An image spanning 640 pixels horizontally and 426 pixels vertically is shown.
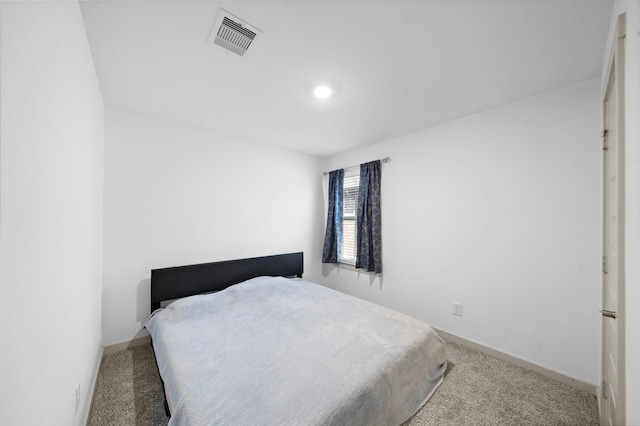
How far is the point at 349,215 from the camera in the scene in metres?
3.92

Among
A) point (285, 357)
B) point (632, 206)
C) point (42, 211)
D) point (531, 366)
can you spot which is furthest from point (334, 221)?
point (42, 211)

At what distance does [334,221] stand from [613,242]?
298 centimetres

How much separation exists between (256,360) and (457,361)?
190 cm

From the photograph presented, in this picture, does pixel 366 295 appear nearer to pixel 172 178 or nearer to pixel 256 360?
pixel 256 360

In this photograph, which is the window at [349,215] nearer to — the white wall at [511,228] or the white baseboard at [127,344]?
the white wall at [511,228]

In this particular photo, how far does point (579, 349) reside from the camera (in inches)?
75.7

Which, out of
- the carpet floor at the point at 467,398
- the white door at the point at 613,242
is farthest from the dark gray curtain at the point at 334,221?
the white door at the point at 613,242

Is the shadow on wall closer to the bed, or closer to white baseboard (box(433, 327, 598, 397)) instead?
the bed

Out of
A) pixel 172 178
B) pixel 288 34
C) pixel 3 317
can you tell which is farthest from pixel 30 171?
pixel 172 178

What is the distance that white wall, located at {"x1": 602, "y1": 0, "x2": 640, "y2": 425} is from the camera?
2.65ft

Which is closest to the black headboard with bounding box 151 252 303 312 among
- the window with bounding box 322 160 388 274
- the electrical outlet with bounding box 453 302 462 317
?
the window with bounding box 322 160 388 274

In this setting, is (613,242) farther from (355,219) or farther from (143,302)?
(143,302)

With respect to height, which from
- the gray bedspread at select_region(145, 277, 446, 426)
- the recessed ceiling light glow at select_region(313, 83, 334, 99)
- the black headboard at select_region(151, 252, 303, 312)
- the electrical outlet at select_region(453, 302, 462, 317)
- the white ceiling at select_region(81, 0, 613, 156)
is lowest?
the electrical outlet at select_region(453, 302, 462, 317)

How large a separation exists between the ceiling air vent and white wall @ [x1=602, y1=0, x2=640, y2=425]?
1.69 meters
